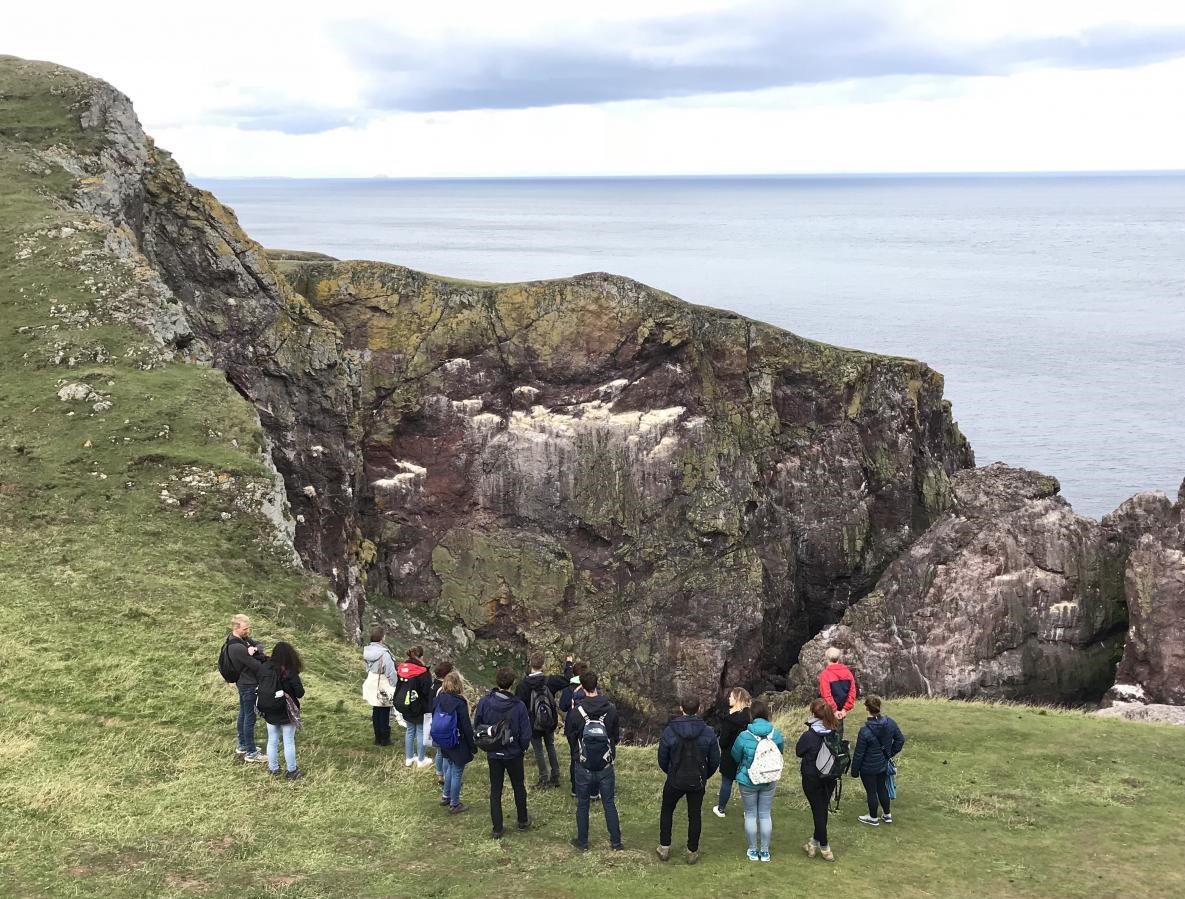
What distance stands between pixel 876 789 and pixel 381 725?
9.80 m

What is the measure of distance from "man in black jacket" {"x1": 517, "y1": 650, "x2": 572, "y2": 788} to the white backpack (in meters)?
4.29

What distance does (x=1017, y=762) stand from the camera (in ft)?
80.5

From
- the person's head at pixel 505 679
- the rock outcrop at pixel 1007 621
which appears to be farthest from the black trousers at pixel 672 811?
the rock outcrop at pixel 1007 621

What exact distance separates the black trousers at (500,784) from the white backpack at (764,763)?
3.82 metres

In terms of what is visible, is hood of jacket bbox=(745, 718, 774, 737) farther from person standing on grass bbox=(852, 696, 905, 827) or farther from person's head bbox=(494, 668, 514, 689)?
person's head bbox=(494, 668, 514, 689)

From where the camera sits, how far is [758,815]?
1770 cm

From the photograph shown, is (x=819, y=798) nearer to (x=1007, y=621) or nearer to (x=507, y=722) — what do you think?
(x=507, y=722)

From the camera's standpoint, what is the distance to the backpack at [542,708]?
65.4 ft

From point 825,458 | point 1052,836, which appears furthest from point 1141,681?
point 1052,836

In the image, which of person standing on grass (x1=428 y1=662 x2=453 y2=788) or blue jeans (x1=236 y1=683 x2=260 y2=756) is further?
blue jeans (x1=236 y1=683 x2=260 y2=756)

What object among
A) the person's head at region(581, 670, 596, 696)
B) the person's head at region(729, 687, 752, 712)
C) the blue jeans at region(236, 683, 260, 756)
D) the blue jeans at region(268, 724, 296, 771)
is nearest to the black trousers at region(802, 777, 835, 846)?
the person's head at region(729, 687, 752, 712)

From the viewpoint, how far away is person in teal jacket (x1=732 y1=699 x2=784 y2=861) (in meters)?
A: 17.2

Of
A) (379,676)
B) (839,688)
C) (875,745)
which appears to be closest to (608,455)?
(379,676)

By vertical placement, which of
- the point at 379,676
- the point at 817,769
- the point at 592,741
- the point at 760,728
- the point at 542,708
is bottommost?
the point at 817,769
